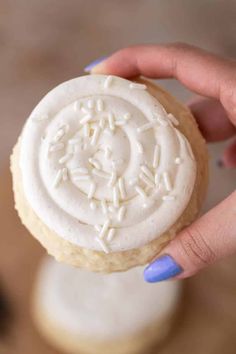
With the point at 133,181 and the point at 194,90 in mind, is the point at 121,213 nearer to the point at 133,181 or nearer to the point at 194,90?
the point at 133,181

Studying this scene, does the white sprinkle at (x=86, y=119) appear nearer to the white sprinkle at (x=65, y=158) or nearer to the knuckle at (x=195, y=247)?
the white sprinkle at (x=65, y=158)

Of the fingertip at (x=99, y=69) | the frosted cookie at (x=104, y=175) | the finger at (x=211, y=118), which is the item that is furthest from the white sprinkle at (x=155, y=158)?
the finger at (x=211, y=118)

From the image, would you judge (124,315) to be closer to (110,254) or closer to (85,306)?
(85,306)

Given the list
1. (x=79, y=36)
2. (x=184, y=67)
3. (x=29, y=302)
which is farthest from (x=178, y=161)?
(x=79, y=36)

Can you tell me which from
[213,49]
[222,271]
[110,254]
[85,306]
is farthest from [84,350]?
[213,49]

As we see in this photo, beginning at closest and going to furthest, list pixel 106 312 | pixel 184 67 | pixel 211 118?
pixel 184 67, pixel 211 118, pixel 106 312
